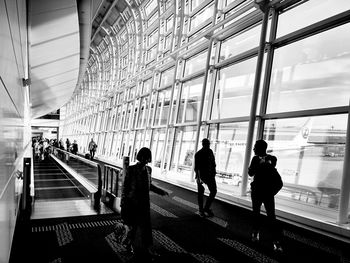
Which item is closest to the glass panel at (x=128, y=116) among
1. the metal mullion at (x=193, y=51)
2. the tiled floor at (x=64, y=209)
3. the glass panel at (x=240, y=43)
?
the metal mullion at (x=193, y=51)

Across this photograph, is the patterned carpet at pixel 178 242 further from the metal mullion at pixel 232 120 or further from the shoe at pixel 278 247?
the metal mullion at pixel 232 120

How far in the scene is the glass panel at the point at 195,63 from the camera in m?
12.2

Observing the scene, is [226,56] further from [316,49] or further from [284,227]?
[284,227]

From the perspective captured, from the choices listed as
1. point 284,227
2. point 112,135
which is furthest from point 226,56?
point 112,135

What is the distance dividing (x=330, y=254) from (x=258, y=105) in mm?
4505

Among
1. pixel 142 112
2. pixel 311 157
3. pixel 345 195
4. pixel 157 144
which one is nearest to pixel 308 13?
pixel 311 157

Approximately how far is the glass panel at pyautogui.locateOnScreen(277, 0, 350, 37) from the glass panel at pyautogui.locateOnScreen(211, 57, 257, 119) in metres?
1.38

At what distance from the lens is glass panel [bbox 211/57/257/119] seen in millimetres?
9305

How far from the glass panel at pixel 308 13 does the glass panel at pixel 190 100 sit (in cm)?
467

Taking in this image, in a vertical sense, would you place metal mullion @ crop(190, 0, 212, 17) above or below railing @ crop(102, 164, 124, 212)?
above

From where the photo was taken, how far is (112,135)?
956 inches

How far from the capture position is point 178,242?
4688mm

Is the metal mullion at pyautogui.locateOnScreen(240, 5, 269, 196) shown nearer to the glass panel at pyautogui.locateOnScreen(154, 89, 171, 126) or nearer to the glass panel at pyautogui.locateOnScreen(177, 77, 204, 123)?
the glass panel at pyautogui.locateOnScreen(177, 77, 204, 123)

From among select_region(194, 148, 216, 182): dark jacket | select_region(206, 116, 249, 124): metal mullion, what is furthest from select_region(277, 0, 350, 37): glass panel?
select_region(194, 148, 216, 182): dark jacket
